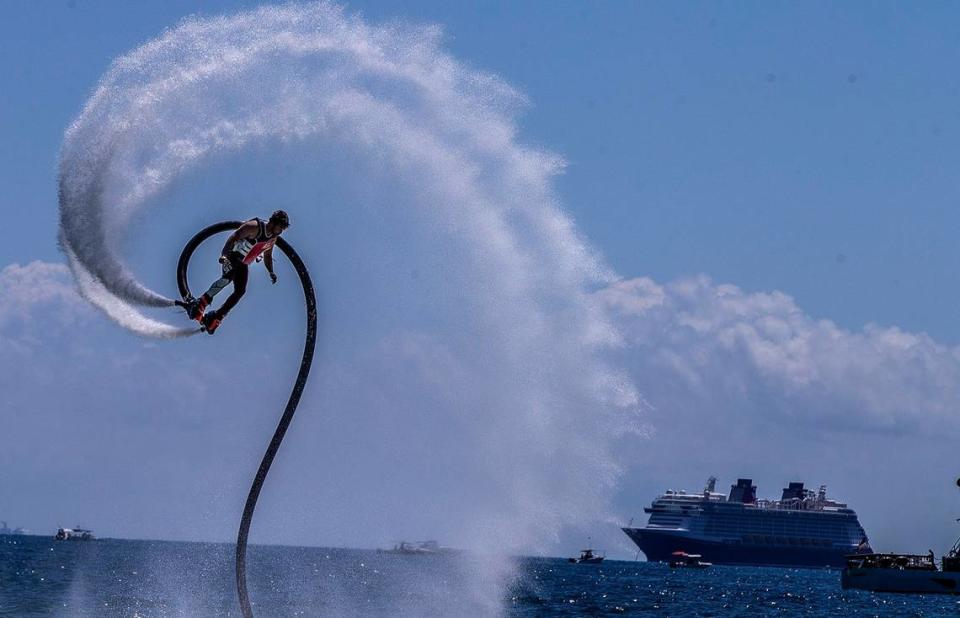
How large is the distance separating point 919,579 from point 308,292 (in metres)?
126

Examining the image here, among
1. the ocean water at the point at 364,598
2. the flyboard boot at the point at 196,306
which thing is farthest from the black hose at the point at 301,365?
the ocean water at the point at 364,598

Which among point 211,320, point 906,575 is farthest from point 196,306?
point 906,575

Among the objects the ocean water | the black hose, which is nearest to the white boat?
the ocean water

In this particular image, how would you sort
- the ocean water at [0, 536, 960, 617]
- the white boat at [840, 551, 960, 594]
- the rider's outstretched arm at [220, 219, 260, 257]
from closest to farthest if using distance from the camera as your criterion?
the rider's outstretched arm at [220, 219, 260, 257] → the ocean water at [0, 536, 960, 617] → the white boat at [840, 551, 960, 594]

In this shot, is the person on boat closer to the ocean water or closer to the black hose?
the black hose

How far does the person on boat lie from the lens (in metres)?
27.0

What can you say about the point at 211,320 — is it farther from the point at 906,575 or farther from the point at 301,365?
the point at 906,575

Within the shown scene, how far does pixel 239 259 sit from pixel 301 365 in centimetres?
345

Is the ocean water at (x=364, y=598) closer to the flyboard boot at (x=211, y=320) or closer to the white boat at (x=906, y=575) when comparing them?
the white boat at (x=906, y=575)

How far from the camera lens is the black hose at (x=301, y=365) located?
27.7 metres

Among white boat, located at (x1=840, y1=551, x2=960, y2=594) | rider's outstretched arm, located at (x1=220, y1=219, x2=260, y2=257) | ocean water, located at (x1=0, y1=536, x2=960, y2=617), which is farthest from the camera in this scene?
white boat, located at (x1=840, y1=551, x2=960, y2=594)

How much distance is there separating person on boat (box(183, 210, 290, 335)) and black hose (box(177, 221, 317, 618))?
404mm

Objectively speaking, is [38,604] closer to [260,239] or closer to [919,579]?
[260,239]

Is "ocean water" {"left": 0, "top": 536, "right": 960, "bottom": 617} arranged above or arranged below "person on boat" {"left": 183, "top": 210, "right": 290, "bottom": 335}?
above
